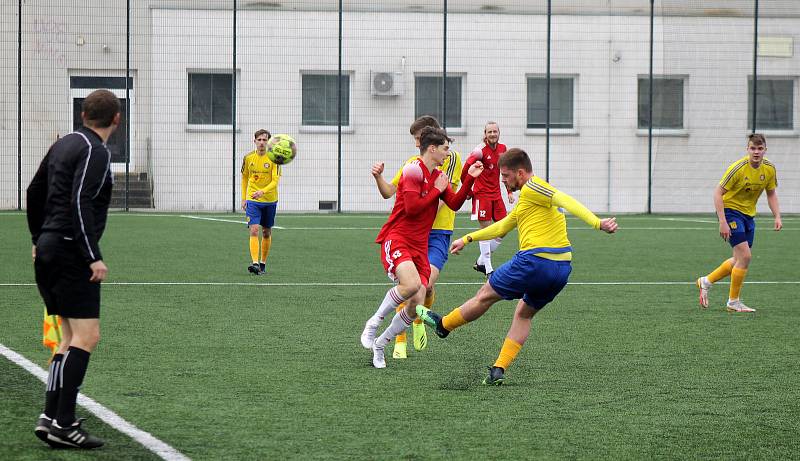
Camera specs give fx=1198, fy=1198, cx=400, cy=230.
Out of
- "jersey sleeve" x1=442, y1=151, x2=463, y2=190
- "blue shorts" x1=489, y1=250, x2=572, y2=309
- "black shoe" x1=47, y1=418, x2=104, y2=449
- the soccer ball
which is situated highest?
the soccer ball

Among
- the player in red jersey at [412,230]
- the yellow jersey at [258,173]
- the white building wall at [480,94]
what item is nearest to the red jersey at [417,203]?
the player in red jersey at [412,230]

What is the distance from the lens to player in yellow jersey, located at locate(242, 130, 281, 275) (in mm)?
15281

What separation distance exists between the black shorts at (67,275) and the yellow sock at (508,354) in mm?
2922

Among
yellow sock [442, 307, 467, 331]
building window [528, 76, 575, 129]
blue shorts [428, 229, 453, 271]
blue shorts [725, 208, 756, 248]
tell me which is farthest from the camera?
building window [528, 76, 575, 129]

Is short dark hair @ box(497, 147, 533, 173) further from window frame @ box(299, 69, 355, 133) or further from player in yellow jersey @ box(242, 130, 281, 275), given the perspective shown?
window frame @ box(299, 69, 355, 133)

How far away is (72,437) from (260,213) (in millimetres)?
10268

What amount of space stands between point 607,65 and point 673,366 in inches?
942

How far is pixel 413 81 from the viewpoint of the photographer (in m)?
30.7

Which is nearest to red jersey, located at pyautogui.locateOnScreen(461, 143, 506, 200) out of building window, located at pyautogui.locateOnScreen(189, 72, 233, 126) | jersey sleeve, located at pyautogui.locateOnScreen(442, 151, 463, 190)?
jersey sleeve, located at pyautogui.locateOnScreen(442, 151, 463, 190)

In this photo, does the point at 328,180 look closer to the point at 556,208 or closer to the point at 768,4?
the point at 768,4

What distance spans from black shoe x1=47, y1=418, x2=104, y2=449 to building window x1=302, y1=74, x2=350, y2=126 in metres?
25.2

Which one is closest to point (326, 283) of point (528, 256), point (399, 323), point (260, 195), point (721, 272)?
point (260, 195)

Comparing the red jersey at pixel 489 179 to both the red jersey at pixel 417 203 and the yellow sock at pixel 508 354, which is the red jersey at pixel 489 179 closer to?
the red jersey at pixel 417 203

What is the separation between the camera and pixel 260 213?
15.7m
